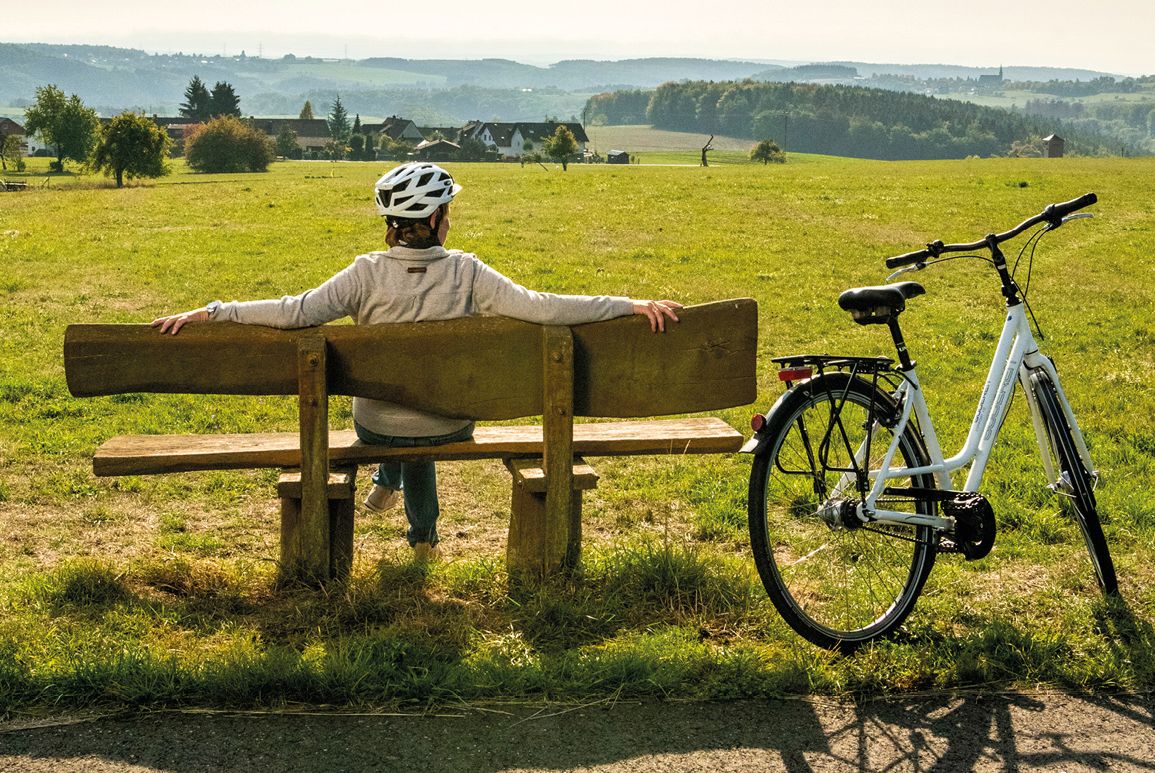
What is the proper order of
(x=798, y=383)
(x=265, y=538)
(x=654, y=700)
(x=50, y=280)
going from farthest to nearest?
(x=50, y=280) → (x=265, y=538) → (x=798, y=383) → (x=654, y=700)

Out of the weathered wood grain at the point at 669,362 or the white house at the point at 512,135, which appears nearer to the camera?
the weathered wood grain at the point at 669,362

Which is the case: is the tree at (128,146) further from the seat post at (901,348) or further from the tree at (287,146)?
the seat post at (901,348)

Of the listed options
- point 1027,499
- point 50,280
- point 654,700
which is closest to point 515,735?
point 654,700

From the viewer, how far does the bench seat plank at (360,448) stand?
17.7 ft

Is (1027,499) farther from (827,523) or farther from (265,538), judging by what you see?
(265,538)

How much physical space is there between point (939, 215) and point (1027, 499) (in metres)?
22.7

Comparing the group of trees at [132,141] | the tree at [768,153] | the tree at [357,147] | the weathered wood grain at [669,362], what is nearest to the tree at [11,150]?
the group of trees at [132,141]

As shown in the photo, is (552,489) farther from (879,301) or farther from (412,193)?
(879,301)

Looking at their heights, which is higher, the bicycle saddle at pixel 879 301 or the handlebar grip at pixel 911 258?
the handlebar grip at pixel 911 258

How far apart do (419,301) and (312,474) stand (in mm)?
869

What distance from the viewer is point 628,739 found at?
4.07 metres

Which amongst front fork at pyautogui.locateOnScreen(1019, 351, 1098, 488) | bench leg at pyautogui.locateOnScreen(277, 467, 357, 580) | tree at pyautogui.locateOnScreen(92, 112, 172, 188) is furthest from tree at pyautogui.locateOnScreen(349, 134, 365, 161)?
front fork at pyautogui.locateOnScreen(1019, 351, 1098, 488)

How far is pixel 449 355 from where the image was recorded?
5.22 metres

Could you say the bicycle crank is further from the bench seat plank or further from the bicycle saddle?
the bench seat plank
